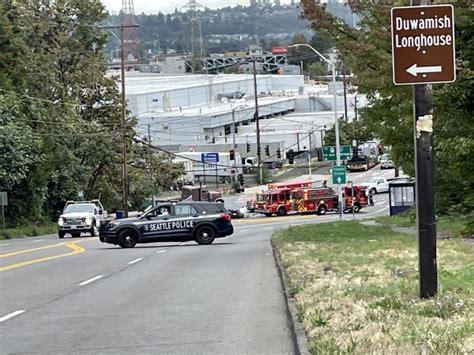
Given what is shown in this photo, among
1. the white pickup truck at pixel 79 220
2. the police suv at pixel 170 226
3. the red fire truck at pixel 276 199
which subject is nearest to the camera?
the police suv at pixel 170 226

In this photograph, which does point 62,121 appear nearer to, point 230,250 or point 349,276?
point 230,250

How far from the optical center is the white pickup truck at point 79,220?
47344mm

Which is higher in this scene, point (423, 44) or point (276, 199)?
point (423, 44)

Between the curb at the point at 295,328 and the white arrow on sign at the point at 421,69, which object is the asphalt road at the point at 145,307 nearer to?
the curb at the point at 295,328

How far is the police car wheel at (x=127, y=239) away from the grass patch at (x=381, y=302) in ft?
43.1

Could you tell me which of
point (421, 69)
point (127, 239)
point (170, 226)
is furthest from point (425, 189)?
point (127, 239)

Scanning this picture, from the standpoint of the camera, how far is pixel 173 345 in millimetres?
10094

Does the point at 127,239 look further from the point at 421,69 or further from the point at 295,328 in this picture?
the point at 421,69

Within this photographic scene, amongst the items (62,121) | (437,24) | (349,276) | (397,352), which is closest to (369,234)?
(349,276)

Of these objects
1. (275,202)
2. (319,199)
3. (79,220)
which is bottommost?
(275,202)

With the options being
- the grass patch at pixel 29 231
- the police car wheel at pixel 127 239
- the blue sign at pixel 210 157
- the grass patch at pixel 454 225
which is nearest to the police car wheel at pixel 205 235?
the police car wheel at pixel 127 239

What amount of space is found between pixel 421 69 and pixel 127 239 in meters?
22.9

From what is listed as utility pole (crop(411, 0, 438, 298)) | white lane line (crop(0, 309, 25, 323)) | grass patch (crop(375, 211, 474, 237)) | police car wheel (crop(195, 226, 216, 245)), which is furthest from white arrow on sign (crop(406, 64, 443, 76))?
police car wheel (crop(195, 226, 216, 245))

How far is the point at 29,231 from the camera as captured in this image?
2100 inches
